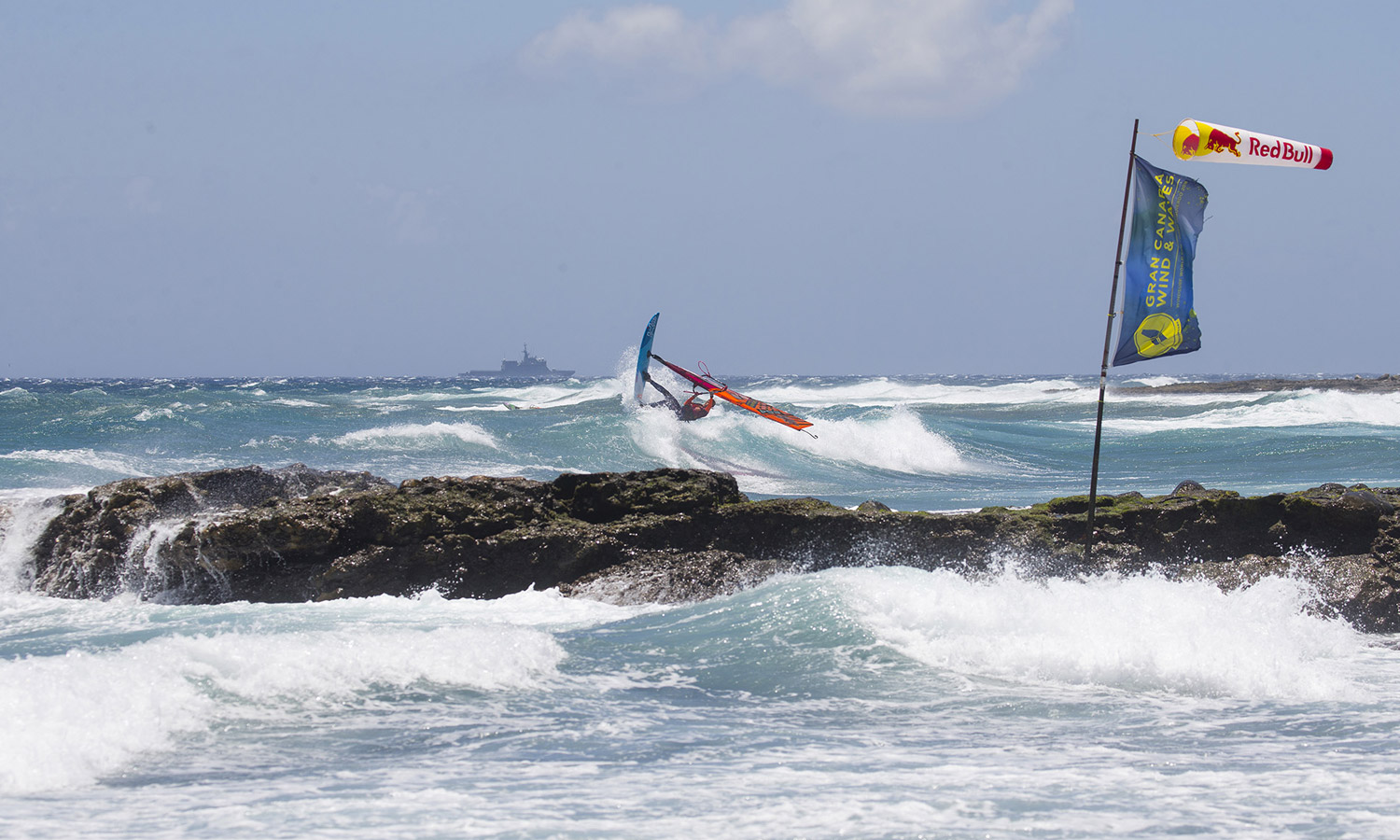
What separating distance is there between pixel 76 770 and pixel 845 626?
5187 millimetres

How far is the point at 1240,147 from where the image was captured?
8195 millimetres

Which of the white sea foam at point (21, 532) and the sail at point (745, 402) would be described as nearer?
the white sea foam at point (21, 532)

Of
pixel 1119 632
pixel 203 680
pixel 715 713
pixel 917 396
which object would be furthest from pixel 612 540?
pixel 917 396

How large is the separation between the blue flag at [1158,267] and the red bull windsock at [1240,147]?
35 centimetres

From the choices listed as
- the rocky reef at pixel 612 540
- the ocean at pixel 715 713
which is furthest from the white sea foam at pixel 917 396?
the ocean at pixel 715 713

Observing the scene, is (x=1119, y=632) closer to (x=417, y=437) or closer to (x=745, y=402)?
(x=745, y=402)

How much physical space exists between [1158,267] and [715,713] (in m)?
5.02

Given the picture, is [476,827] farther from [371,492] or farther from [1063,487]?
[1063,487]

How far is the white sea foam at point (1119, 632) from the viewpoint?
7.21 metres

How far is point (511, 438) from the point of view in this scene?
28.8 m

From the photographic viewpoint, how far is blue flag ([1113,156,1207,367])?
8523 mm

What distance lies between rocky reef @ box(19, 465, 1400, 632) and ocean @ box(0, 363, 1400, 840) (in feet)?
0.98

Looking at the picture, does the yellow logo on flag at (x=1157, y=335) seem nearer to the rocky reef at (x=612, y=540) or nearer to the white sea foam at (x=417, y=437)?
the rocky reef at (x=612, y=540)

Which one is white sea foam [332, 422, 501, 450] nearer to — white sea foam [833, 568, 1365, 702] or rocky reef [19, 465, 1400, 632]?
rocky reef [19, 465, 1400, 632]
